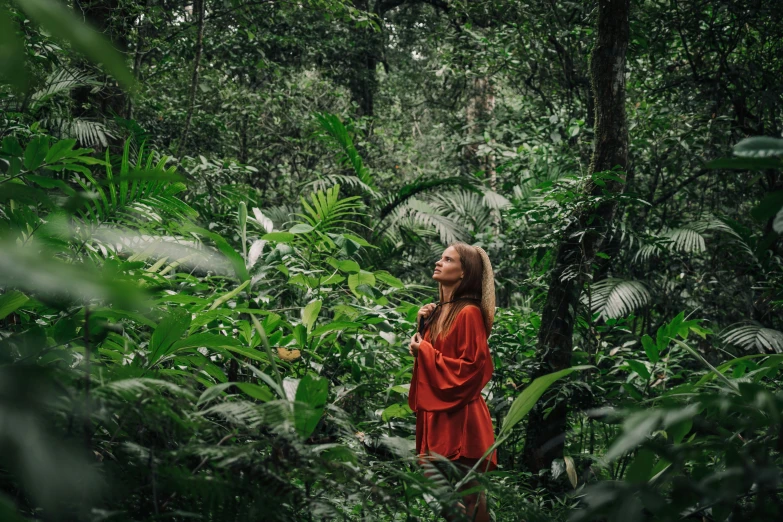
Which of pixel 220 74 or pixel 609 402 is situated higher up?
pixel 220 74

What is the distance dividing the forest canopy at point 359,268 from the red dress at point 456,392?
0.29 m

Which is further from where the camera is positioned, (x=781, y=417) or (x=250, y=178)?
(x=250, y=178)

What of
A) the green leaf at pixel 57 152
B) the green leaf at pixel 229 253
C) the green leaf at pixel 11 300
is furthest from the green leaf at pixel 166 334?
the green leaf at pixel 229 253

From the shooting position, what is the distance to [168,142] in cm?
A: 818

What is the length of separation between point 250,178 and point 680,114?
650 cm

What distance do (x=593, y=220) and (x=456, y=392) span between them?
1471mm

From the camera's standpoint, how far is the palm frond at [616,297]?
214 inches

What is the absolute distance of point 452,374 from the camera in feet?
10.5

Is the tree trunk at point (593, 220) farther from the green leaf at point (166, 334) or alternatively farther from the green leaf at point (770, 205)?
the green leaf at point (770, 205)

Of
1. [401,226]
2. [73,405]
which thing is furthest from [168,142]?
[73,405]

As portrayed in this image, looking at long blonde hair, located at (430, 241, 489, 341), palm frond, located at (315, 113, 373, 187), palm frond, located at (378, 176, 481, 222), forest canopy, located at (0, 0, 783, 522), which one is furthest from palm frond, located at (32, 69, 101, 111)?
palm frond, located at (378, 176, 481, 222)

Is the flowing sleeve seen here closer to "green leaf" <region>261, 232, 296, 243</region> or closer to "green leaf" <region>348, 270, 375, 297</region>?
"green leaf" <region>348, 270, 375, 297</region>

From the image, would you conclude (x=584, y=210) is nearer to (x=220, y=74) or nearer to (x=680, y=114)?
(x=680, y=114)

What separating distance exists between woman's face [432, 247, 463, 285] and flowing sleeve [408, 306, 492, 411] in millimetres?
298
